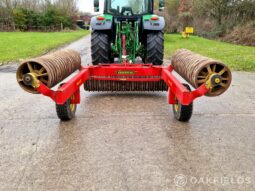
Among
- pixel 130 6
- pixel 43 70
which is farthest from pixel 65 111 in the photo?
pixel 130 6

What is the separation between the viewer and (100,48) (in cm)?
750

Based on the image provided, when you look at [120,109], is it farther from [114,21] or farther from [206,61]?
[114,21]

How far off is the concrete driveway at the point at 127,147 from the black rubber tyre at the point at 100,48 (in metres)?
2.16

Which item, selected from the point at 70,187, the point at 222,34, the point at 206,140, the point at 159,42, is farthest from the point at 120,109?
the point at 222,34

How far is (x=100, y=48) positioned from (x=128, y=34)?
698 mm

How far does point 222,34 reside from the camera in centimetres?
2795

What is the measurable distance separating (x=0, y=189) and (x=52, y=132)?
1369 millimetres

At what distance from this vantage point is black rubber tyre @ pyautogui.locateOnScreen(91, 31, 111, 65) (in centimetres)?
750

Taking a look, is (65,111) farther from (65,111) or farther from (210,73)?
(210,73)

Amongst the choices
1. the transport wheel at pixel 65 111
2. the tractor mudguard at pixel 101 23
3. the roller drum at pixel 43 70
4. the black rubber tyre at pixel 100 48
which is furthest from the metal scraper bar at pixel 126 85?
the tractor mudguard at pixel 101 23

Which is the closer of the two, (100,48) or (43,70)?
(43,70)

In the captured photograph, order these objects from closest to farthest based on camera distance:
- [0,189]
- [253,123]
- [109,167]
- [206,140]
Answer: [0,189] → [109,167] → [206,140] → [253,123]

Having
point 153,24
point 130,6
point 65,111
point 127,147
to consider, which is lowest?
point 127,147

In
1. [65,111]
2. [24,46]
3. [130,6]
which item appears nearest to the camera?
[65,111]
